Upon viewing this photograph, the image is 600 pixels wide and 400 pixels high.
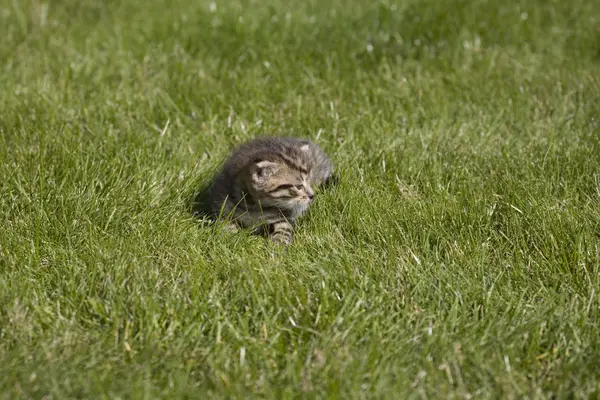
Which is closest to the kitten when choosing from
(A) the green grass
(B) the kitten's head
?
(B) the kitten's head

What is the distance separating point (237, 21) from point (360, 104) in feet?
7.28

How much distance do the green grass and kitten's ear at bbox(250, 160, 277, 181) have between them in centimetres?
45

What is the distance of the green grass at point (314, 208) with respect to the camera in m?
3.74

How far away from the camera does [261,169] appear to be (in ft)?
17.6

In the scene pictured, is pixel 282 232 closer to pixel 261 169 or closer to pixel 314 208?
pixel 314 208

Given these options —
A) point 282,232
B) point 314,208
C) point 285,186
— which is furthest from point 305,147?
point 282,232

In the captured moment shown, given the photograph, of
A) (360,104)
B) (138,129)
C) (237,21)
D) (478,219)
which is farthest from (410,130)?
(237,21)

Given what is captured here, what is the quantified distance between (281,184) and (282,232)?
413 mm

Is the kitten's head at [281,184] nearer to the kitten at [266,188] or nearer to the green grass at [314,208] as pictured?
the kitten at [266,188]

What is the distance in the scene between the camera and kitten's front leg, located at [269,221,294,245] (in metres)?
5.08

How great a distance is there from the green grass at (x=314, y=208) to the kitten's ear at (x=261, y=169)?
0.45 m

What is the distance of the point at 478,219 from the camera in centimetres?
502

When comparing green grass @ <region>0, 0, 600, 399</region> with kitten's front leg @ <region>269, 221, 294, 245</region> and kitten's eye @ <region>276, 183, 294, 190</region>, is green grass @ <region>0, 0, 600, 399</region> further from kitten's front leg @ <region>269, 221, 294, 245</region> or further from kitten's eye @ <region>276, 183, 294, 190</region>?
kitten's eye @ <region>276, 183, 294, 190</region>

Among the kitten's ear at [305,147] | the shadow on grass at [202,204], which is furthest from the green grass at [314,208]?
the kitten's ear at [305,147]
